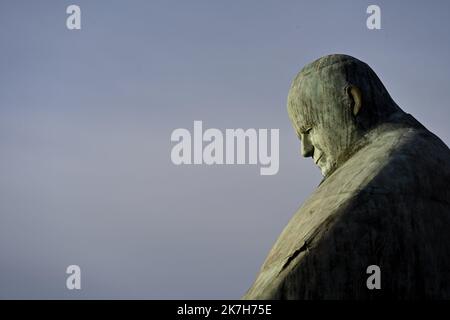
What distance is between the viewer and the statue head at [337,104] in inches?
488

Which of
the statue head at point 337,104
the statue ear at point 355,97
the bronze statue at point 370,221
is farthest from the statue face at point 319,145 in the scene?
the statue ear at point 355,97

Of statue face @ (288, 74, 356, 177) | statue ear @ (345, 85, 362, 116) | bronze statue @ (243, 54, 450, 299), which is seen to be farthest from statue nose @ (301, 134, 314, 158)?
statue ear @ (345, 85, 362, 116)

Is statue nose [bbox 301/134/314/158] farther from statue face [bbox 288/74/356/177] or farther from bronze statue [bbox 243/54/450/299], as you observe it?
bronze statue [bbox 243/54/450/299]

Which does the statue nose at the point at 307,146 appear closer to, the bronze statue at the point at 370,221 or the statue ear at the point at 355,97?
the bronze statue at the point at 370,221

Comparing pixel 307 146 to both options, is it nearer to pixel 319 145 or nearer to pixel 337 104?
pixel 319 145

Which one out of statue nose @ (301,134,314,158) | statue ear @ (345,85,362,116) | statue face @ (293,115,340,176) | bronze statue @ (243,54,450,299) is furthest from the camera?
statue nose @ (301,134,314,158)

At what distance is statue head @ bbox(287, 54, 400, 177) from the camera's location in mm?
12406

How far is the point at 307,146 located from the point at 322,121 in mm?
472

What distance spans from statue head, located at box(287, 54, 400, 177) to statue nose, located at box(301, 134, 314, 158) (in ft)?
0.32

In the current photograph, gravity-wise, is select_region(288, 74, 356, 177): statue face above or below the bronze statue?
above

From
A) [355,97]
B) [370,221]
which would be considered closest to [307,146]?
[355,97]

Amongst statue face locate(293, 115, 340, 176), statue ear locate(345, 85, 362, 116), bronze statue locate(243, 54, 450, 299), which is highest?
statue ear locate(345, 85, 362, 116)

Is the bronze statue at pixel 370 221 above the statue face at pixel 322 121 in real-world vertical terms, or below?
below
